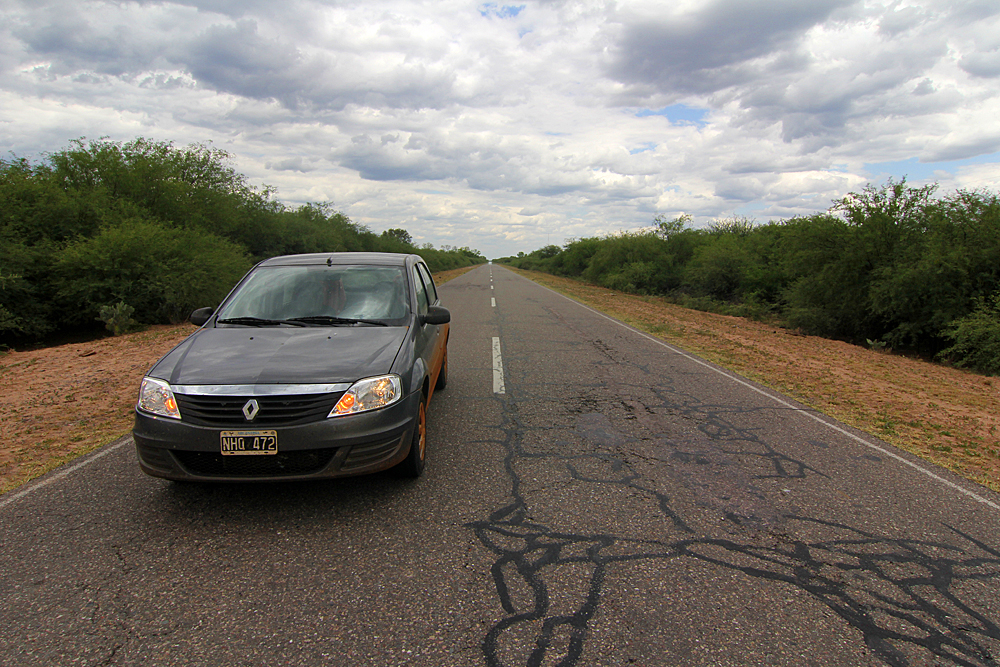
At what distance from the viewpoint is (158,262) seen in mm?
14844

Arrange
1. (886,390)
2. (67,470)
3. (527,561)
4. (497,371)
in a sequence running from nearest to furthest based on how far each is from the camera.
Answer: (527,561), (67,470), (497,371), (886,390)

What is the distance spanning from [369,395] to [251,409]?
2.34 ft

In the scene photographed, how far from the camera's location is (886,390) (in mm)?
8055

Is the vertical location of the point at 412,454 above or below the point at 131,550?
above

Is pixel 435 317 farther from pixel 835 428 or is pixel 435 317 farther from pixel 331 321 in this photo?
pixel 835 428

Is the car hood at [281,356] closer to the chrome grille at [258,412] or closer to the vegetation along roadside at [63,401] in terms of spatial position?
the chrome grille at [258,412]

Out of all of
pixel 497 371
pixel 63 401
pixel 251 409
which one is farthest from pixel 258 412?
pixel 63 401

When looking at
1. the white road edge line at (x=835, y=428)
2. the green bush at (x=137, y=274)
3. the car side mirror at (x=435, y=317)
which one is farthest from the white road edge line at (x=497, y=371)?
the green bush at (x=137, y=274)

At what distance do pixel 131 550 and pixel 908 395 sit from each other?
949cm

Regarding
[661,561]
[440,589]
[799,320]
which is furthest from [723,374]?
[799,320]

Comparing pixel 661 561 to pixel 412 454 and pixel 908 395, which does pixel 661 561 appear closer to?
pixel 412 454

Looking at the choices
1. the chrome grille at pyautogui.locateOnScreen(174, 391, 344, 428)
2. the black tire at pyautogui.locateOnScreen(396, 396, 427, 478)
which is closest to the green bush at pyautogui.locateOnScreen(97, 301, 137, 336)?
the chrome grille at pyautogui.locateOnScreen(174, 391, 344, 428)

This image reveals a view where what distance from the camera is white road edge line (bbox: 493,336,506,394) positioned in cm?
689

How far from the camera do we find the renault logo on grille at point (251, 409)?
3.26m
